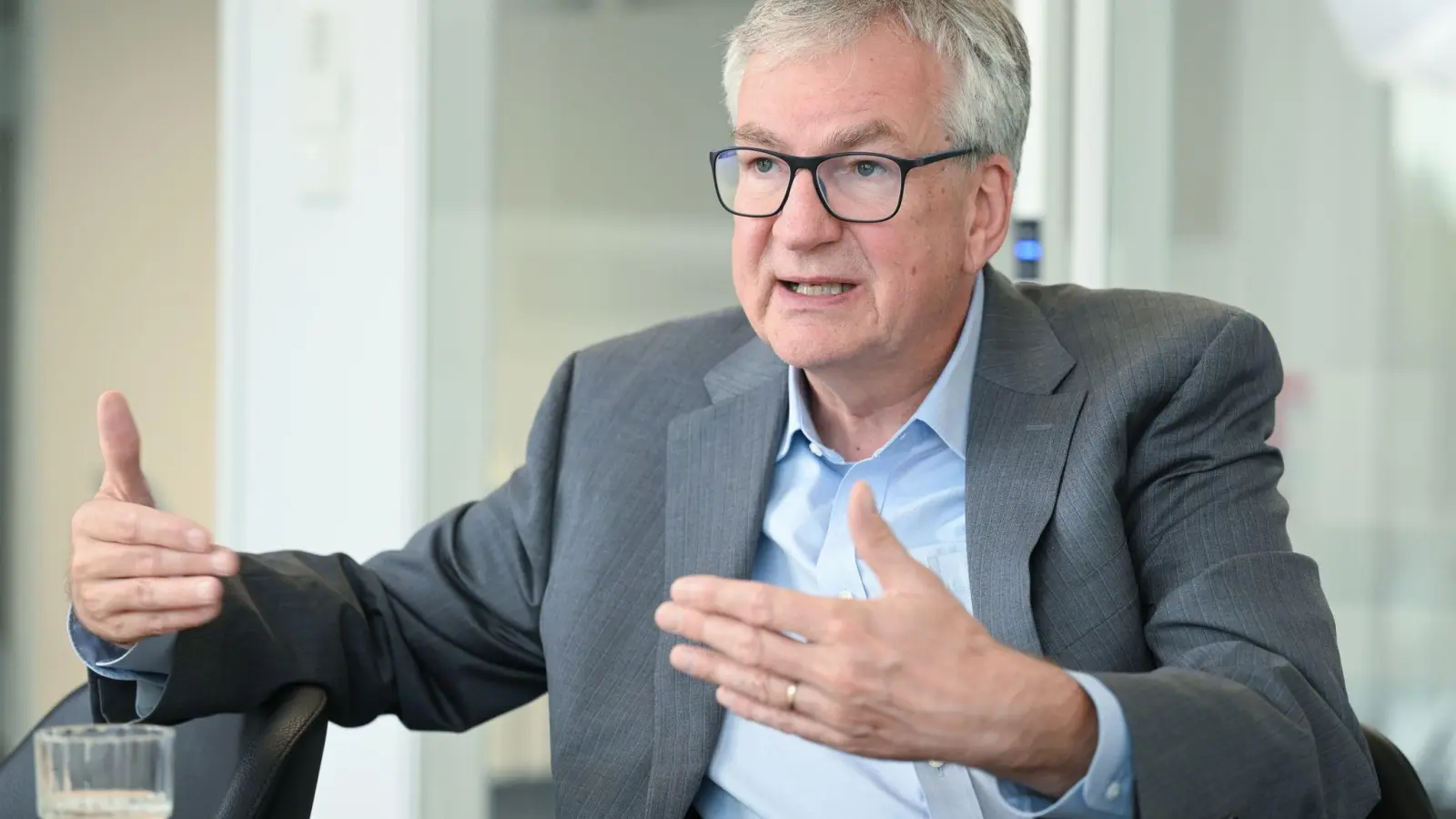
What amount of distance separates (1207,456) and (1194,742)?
0.42 m

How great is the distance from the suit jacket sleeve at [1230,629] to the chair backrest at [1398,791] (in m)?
0.03

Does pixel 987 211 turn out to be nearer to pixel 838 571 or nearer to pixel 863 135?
pixel 863 135

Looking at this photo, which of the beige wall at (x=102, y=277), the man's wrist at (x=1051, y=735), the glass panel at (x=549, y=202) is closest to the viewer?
the man's wrist at (x=1051, y=735)

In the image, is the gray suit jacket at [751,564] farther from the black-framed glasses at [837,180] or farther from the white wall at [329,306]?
the white wall at [329,306]

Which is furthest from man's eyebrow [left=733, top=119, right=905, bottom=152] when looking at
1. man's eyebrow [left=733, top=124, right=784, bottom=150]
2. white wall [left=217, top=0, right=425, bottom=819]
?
white wall [left=217, top=0, right=425, bottom=819]

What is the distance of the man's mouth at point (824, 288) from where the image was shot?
1.75 meters

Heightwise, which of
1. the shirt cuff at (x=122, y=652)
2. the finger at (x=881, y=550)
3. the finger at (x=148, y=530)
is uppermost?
the finger at (x=881, y=550)

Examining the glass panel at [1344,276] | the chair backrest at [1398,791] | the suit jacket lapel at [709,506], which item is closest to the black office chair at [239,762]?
the suit jacket lapel at [709,506]

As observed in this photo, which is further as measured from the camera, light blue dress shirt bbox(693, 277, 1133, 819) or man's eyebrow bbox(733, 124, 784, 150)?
man's eyebrow bbox(733, 124, 784, 150)

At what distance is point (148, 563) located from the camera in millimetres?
1525

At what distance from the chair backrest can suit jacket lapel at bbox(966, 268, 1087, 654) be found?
349 millimetres

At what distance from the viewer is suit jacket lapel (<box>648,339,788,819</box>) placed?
5.59 ft

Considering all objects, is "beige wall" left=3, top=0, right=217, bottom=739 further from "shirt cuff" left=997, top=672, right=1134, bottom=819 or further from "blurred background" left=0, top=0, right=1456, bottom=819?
"shirt cuff" left=997, top=672, right=1134, bottom=819

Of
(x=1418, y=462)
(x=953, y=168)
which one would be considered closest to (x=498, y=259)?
(x=953, y=168)
